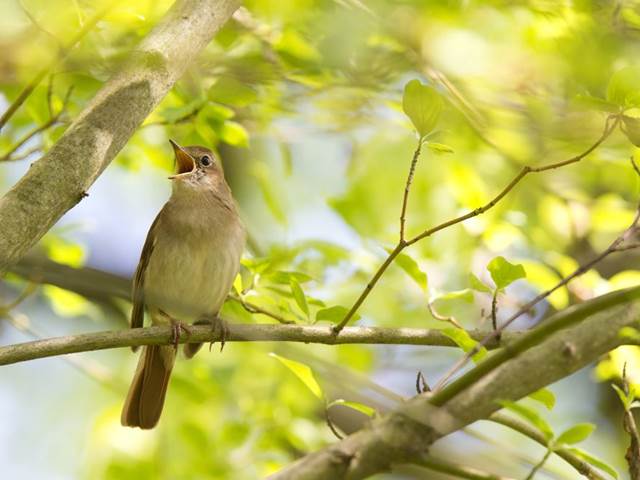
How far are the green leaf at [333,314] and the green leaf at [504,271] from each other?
47 cm

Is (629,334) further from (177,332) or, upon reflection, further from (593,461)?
(177,332)

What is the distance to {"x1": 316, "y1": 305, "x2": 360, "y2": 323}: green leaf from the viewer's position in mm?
3186

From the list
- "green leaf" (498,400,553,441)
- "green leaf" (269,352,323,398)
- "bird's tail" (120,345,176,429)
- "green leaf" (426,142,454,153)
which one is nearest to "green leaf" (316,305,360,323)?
"green leaf" (269,352,323,398)

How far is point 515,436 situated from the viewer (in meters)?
7.53

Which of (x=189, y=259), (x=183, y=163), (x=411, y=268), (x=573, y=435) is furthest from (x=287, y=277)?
(x=183, y=163)

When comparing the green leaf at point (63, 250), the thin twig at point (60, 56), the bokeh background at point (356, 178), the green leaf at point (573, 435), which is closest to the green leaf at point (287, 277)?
the bokeh background at point (356, 178)

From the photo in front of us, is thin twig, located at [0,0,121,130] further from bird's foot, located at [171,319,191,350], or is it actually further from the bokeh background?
bird's foot, located at [171,319,191,350]

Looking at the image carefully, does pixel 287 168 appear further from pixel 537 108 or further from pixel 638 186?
pixel 638 186

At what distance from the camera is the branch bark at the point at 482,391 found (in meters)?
1.74

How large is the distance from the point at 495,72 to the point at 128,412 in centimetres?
294

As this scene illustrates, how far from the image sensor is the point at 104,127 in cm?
287

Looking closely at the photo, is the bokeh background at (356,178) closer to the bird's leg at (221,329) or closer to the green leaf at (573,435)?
the bird's leg at (221,329)

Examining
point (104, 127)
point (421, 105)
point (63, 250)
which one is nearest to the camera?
point (421, 105)

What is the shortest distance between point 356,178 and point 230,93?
2.14 meters
